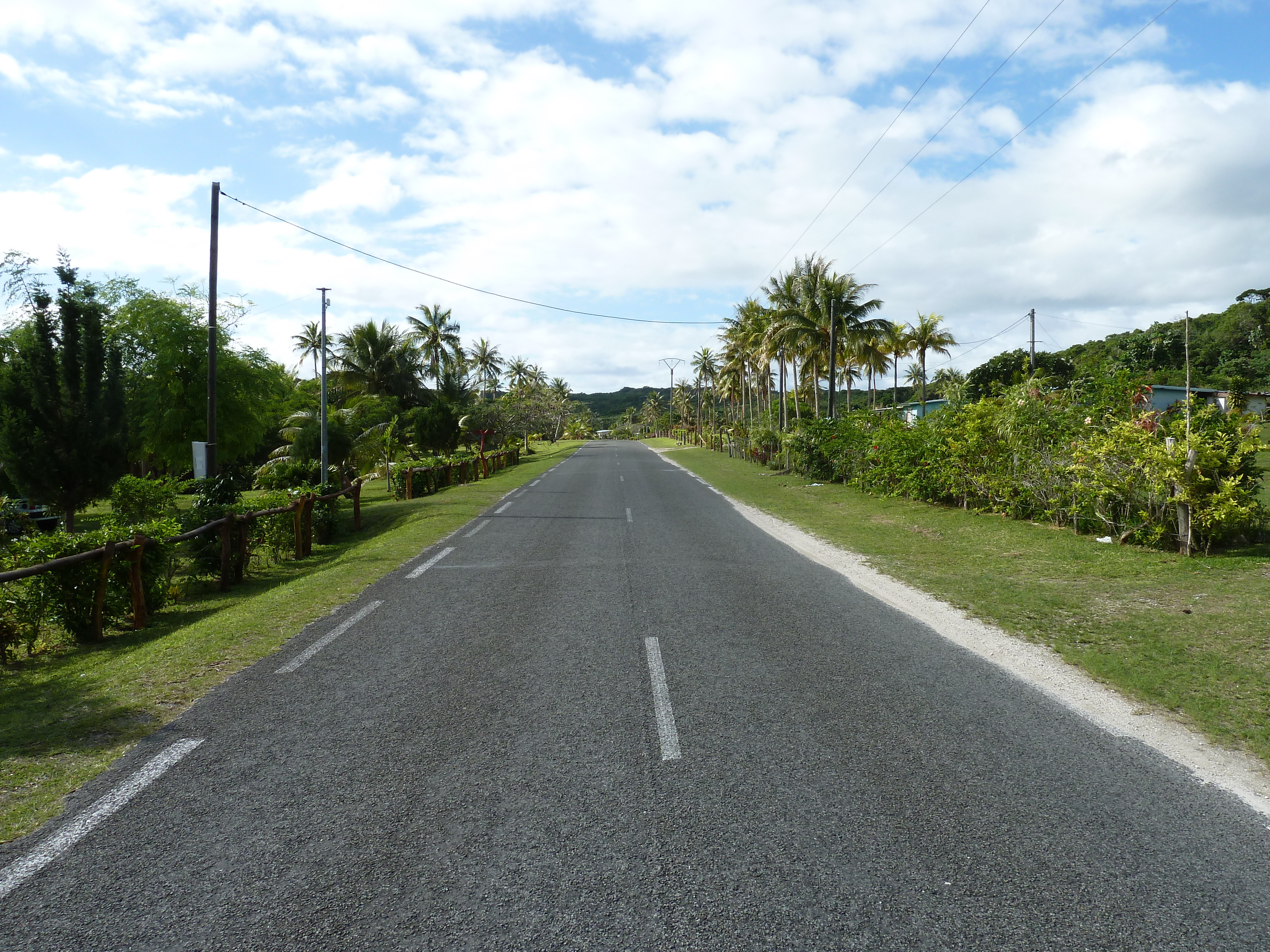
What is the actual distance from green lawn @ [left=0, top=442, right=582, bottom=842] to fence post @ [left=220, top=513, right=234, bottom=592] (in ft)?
0.59

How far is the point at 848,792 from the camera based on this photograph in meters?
3.91

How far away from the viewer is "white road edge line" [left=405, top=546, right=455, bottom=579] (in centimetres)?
1043

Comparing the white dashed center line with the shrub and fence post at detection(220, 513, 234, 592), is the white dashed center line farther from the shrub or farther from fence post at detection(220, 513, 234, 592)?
the shrub

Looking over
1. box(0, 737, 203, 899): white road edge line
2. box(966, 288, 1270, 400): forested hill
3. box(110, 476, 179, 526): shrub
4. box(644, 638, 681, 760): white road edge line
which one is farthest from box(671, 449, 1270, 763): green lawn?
box(966, 288, 1270, 400): forested hill

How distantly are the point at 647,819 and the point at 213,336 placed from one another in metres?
17.2

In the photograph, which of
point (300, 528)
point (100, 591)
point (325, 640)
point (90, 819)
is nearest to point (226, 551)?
point (100, 591)

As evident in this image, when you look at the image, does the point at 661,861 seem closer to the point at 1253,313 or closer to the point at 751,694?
the point at 751,694

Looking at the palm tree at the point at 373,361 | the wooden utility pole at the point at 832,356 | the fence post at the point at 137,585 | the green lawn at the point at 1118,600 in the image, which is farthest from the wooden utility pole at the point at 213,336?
the palm tree at the point at 373,361

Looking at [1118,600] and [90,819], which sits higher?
[1118,600]

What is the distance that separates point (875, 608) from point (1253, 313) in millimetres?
78455

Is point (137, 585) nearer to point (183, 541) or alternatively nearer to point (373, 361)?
point (183, 541)

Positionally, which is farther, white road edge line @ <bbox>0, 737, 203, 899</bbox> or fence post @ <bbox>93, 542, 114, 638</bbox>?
fence post @ <bbox>93, 542, 114, 638</bbox>

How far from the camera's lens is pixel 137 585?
341 inches

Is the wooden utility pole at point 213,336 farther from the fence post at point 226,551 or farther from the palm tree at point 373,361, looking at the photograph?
the palm tree at point 373,361
